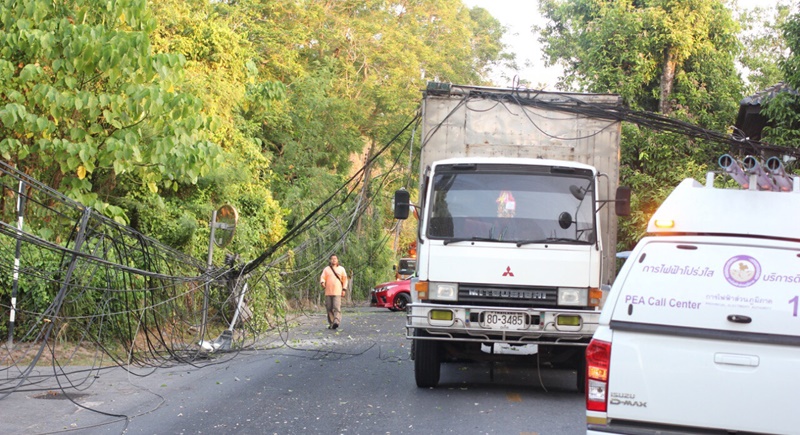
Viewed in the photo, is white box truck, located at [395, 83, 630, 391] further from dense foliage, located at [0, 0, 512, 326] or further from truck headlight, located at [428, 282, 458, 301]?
dense foliage, located at [0, 0, 512, 326]

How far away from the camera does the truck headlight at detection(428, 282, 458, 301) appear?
32.9 feet

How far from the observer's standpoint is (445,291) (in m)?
10.1

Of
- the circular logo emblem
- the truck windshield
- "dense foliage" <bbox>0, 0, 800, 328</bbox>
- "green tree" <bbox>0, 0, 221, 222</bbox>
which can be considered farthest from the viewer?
"dense foliage" <bbox>0, 0, 800, 328</bbox>

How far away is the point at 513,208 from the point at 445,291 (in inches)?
50.7

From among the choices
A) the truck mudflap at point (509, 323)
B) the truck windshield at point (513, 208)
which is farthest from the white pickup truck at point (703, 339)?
the truck windshield at point (513, 208)

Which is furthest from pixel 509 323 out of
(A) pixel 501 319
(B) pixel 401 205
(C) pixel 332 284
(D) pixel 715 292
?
(C) pixel 332 284

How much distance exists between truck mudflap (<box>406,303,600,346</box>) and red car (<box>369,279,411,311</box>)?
844 inches

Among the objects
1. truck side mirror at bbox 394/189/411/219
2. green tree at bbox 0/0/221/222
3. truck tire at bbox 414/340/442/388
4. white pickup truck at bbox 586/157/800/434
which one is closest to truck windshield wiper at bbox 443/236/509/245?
truck side mirror at bbox 394/189/411/219

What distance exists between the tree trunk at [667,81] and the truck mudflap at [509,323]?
48.9 ft

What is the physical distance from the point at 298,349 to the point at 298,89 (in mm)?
17775

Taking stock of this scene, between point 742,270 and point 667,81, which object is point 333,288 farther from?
point 742,270

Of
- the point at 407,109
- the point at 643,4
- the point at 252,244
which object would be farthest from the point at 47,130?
the point at 407,109

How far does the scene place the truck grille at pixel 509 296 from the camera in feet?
32.9

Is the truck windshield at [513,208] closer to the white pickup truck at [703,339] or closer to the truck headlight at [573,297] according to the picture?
the truck headlight at [573,297]
